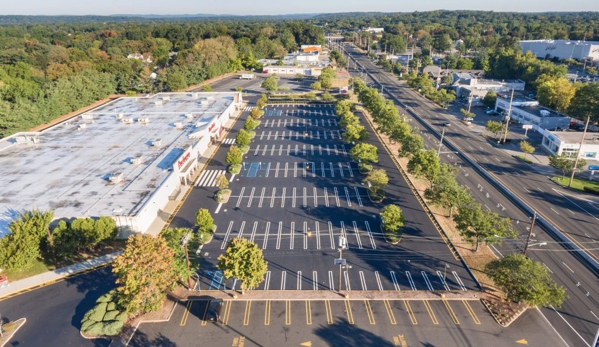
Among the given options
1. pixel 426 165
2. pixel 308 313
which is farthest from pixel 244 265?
pixel 426 165

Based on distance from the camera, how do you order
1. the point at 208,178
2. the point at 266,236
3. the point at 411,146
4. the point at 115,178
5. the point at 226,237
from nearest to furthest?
the point at 226,237, the point at 266,236, the point at 115,178, the point at 208,178, the point at 411,146

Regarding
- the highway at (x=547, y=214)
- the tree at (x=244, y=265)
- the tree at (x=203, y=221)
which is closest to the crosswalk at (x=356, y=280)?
the tree at (x=244, y=265)

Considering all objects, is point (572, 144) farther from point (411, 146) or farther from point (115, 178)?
point (115, 178)

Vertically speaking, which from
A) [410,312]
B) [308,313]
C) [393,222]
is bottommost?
[308,313]

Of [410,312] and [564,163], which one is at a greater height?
[564,163]

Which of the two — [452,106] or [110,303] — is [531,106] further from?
[110,303]

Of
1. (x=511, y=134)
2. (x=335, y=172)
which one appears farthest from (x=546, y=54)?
(x=335, y=172)

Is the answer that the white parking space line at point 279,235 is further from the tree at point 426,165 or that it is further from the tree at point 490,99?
the tree at point 490,99
